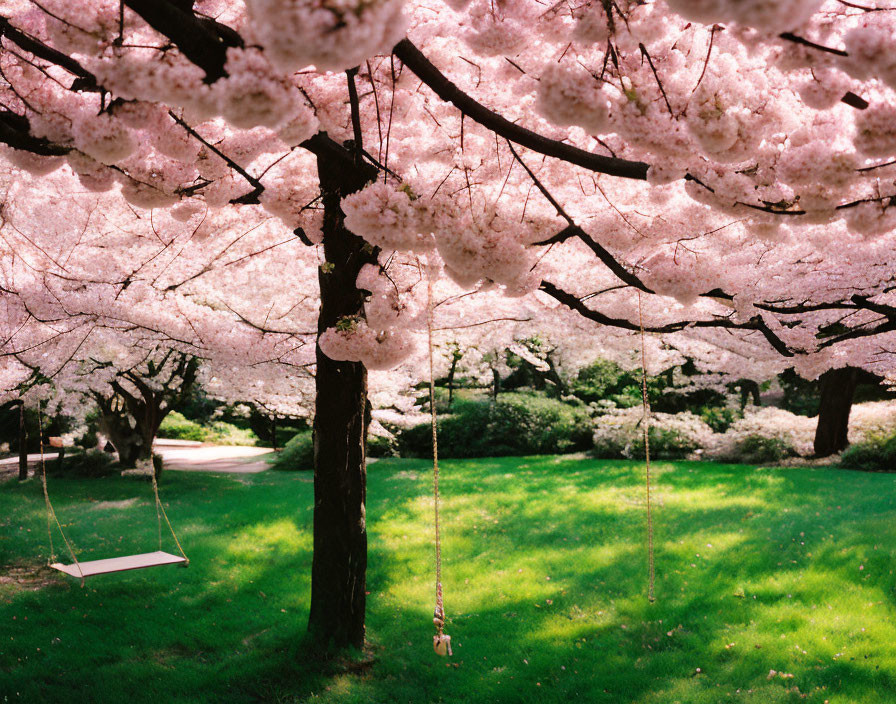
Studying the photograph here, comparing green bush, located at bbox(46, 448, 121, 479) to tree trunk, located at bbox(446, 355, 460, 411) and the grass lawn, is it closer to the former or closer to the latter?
the grass lawn

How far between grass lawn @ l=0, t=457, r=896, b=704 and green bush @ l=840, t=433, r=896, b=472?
2.70 metres

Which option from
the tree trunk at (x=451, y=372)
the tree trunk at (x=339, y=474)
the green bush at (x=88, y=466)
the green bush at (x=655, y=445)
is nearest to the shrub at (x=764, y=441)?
the green bush at (x=655, y=445)

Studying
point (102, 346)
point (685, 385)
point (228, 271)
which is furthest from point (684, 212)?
point (685, 385)

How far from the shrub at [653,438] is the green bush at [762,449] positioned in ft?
3.30

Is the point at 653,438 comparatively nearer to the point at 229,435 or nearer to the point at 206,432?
the point at 229,435

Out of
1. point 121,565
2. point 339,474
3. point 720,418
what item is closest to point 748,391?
point 720,418

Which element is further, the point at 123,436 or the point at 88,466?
the point at 88,466

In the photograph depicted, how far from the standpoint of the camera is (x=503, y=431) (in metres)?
18.7

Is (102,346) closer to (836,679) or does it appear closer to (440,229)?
(440,229)

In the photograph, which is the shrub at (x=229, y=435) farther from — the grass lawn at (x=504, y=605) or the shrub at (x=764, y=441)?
the shrub at (x=764, y=441)

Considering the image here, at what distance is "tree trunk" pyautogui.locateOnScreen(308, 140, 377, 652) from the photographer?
199 inches

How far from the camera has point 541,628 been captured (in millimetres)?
5973

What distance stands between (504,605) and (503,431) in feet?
40.0

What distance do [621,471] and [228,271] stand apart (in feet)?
30.1
